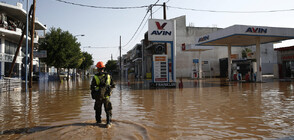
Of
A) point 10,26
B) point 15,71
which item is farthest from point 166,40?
point 15,71

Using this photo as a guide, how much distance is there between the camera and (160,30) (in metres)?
17.6

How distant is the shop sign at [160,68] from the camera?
709 inches

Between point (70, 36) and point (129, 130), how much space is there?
31727 mm

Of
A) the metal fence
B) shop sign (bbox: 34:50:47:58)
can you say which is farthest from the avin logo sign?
the metal fence

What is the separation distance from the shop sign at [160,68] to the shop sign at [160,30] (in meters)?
1.72

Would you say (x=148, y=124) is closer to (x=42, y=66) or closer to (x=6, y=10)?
(x=6, y=10)

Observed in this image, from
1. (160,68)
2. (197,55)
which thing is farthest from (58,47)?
(197,55)

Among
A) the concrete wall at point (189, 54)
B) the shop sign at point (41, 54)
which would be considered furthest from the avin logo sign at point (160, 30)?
the concrete wall at point (189, 54)

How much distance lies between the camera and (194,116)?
20.6 ft

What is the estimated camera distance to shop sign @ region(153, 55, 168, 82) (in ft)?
59.1

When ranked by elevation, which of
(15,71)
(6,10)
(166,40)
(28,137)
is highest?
(6,10)

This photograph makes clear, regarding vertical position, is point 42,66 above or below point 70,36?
below

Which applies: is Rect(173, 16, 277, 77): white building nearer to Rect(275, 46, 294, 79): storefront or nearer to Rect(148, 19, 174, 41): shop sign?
Rect(275, 46, 294, 79): storefront

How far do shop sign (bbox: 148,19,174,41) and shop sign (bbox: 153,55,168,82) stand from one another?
172 cm
